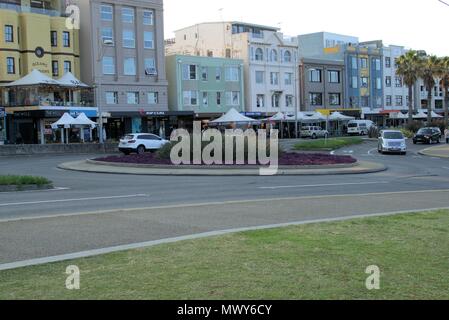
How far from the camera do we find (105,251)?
7.87 metres

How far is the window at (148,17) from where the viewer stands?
64.8m

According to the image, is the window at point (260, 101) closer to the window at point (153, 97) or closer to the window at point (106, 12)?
the window at point (153, 97)

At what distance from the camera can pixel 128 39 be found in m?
63.3

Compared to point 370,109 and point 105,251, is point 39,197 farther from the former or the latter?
point 370,109

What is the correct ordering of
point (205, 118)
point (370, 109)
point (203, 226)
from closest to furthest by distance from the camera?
point (203, 226) → point (205, 118) → point (370, 109)

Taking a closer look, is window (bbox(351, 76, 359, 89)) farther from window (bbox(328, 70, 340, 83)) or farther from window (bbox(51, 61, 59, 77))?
window (bbox(51, 61, 59, 77))

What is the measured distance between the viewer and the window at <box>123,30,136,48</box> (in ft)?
206

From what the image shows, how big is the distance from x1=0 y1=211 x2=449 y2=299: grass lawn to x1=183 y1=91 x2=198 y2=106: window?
6033 centimetres

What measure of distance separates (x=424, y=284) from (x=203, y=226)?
5.18 m

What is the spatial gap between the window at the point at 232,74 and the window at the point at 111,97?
646 inches

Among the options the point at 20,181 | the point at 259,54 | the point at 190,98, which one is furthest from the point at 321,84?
the point at 20,181

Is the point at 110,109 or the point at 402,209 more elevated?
the point at 110,109
